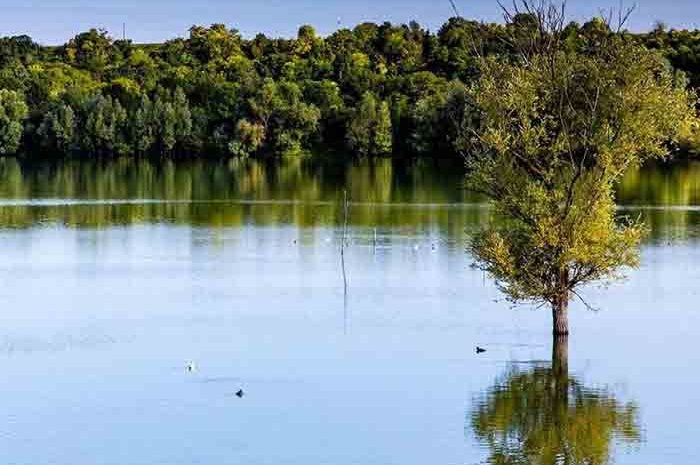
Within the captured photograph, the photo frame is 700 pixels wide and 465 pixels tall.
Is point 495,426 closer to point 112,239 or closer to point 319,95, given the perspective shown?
point 112,239

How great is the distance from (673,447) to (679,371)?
6257mm

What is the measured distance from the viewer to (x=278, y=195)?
3187 inches

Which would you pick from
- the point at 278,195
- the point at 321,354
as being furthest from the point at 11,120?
the point at 321,354

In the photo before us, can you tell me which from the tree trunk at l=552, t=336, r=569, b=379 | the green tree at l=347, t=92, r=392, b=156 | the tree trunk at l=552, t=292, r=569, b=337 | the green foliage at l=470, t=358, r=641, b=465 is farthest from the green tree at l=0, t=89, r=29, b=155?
the green foliage at l=470, t=358, r=641, b=465

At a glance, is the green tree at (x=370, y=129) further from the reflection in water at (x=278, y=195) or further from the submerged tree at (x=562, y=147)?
the submerged tree at (x=562, y=147)

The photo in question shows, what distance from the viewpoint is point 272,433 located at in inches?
1011

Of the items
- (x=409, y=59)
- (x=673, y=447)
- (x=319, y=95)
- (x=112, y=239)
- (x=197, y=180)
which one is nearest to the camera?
(x=673, y=447)

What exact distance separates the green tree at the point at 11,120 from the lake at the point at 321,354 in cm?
6426

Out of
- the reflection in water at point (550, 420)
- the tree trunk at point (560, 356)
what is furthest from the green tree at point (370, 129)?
the reflection in water at point (550, 420)

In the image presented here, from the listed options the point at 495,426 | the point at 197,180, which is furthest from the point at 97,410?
the point at 197,180

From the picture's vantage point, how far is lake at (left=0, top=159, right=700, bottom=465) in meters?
A: 25.2

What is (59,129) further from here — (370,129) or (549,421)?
(549,421)

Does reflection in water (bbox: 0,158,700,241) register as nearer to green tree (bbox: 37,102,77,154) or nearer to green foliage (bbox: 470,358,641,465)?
green tree (bbox: 37,102,77,154)

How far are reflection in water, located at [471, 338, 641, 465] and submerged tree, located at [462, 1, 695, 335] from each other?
8.74 feet
